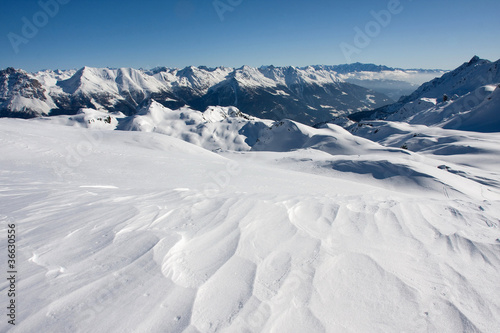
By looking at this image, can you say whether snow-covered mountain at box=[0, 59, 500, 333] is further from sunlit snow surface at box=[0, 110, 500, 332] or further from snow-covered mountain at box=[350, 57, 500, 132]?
snow-covered mountain at box=[350, 57, 500, 132]

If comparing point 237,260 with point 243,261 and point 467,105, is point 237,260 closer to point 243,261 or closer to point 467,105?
point 243,261

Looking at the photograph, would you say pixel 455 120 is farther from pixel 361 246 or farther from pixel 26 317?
pixel 26 317

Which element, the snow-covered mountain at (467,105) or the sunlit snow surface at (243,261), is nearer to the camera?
the sunlit snow surface at (243,261)

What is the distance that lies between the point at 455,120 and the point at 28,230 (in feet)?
209

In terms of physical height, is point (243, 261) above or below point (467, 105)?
below

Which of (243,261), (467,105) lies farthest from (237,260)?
(467,105)

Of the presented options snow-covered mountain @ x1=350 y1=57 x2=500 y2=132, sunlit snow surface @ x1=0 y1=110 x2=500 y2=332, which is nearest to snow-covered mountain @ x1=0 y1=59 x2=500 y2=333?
sunlit snow surface @ x1=0 y1=110 x2=500 y2=332

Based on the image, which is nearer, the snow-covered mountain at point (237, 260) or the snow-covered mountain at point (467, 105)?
the snow-covered mountain at point (237, 260)

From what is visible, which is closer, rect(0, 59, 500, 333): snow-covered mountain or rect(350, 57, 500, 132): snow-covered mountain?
rect(0, 59, 500, 333): snow-covered mountain

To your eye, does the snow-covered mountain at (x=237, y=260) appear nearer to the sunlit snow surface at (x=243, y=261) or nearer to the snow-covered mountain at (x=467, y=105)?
the sunlit snow surface at (x=243, y=261)

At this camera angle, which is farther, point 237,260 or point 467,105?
point 467,105

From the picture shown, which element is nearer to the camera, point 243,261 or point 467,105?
point 243,261

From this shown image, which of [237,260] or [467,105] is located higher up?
[467,105]

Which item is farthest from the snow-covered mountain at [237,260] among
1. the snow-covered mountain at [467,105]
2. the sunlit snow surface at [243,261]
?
the snow-covered mountain at [467,105]
